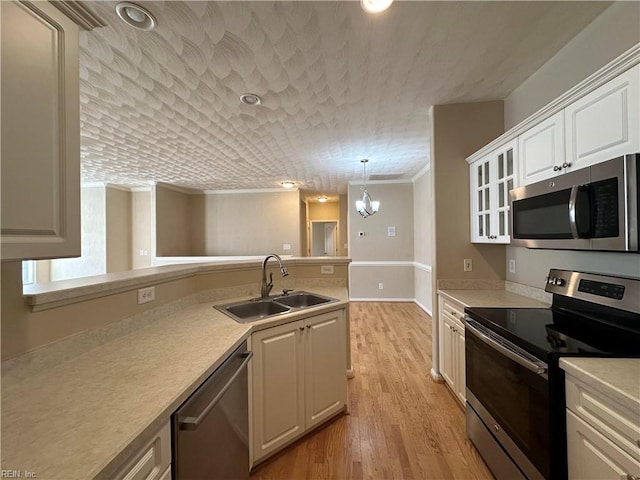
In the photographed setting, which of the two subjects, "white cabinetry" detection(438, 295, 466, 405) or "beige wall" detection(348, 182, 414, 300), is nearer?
"white cabinetry" detection(438, 295, 466, 405)

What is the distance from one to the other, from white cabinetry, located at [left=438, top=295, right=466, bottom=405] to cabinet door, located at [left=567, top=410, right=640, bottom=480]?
0.96m

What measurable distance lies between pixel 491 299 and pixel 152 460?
2.30 meters

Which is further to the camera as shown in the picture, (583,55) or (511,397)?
(583,55)

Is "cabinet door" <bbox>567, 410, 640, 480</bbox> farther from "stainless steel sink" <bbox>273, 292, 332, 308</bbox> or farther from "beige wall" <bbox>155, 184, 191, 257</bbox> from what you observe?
"beige wall" <bbox>155, 184, 191, 257</bbox>

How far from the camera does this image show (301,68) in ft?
6.70

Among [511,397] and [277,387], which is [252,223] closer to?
[277,387]

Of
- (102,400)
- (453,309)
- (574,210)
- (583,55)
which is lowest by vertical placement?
(453,309)

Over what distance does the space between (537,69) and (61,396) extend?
10.8 feet

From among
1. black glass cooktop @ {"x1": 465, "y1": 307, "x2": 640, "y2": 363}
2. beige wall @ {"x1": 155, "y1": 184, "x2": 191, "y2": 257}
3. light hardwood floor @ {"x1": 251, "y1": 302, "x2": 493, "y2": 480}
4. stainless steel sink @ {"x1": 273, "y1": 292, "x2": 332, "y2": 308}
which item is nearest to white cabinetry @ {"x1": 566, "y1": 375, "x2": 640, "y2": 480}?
black glass cooktop @ {"x1": 465, "y1": 307, "x2": 640, "y2": 363}

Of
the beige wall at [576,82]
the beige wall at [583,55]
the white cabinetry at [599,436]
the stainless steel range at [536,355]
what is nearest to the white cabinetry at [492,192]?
the beige wall at [576,82]

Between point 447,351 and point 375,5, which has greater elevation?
point 375,5

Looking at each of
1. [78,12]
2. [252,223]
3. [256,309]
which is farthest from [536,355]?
[252,223]

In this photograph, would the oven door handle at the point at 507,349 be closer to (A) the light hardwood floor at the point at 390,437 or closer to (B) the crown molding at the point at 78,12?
(A) the light hardwood floor at the point at 390,437

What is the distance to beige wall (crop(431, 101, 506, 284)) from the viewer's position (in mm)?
2578
